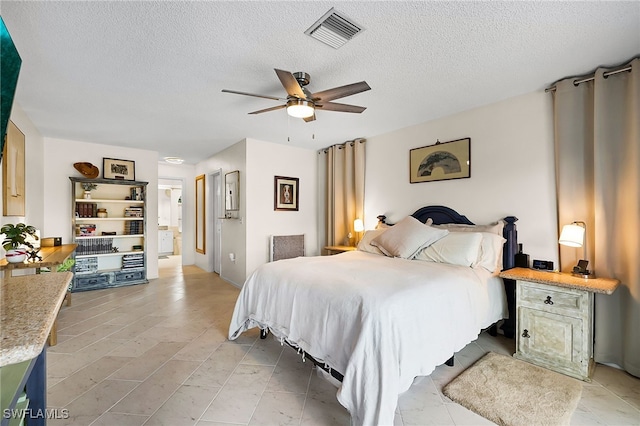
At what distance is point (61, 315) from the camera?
354 cm

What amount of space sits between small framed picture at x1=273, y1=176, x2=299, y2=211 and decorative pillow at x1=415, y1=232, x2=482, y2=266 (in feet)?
8.81

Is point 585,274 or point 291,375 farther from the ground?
point 585,274

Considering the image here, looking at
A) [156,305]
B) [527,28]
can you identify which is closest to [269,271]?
[156,305]

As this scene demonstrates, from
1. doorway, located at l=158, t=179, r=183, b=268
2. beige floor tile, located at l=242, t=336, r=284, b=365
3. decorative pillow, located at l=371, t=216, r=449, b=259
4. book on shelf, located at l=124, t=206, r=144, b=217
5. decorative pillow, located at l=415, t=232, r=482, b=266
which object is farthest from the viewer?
doorway, located at l=158, t=179, r=183, b=268

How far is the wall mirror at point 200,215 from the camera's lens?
21.2 ft

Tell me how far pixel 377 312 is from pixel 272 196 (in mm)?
3498

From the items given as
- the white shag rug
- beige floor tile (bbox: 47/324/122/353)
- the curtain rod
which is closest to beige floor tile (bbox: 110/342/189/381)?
beige floor tile (bbox: 47/324/122/353)

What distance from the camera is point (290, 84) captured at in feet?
7.06

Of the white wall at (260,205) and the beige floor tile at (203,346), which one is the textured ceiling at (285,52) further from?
the beige floor tile at (203,346)

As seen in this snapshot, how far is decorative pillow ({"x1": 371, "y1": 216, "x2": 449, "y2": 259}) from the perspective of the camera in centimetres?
309

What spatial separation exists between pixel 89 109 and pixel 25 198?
1379mm

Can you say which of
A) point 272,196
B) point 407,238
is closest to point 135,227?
point 272,196

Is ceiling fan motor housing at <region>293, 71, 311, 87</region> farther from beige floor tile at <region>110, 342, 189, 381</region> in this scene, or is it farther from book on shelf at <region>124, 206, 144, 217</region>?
book on shelf at <region>124, 206, 144, 217</region>

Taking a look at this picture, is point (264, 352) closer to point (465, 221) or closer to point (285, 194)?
point (465, 221)
